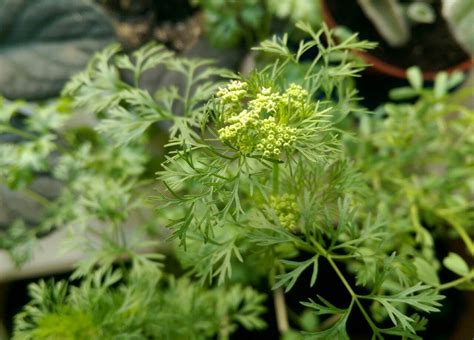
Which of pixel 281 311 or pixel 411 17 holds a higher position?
pixel 411 17

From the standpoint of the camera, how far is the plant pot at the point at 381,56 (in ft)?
3.61

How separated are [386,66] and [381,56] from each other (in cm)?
7

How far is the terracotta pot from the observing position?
3.44 feet

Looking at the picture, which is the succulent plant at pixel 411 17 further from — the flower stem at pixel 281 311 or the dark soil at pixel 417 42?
the flower stem at pixel 281 311

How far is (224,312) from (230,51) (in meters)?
0.57

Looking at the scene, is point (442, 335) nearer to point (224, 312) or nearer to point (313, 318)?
point (313, 318)

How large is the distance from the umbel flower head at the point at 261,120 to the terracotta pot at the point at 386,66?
0.60m

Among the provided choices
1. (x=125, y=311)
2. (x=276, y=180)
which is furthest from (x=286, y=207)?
(x=125, y=311)

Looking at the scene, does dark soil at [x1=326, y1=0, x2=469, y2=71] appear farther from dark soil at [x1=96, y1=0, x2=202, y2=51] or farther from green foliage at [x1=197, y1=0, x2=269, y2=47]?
dark soil at [x1=96, y1=0, x2=202, y2=51]

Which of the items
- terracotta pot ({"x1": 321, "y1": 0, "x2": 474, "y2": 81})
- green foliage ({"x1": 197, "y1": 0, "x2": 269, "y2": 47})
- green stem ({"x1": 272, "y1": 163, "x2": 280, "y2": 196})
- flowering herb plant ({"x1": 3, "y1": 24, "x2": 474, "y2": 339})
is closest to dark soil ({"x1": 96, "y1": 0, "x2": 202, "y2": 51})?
green foliage ({"x1": 197, "y1": 0, "x2": 269, "y2": 47})

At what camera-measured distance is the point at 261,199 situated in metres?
0.57

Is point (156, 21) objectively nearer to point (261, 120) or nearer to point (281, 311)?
point (281, 311)

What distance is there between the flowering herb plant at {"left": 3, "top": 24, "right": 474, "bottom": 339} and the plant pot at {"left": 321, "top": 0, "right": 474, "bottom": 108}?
0.16 m

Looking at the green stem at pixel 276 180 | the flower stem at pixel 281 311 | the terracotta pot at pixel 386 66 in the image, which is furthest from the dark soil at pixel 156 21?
the green stem at pixel 276 180
